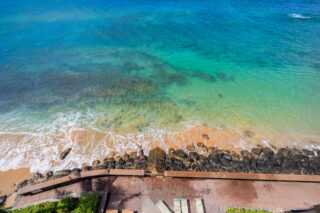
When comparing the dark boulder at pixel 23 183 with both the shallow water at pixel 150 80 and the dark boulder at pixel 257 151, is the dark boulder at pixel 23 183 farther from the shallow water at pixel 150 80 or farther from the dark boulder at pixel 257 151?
the dark boulder at pixel 257 151

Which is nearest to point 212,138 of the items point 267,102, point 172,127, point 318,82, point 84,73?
point 172,127

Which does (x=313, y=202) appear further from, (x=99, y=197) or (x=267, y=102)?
(x=99, y=197)

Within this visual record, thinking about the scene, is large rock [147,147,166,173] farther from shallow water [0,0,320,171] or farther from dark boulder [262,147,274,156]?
dark boulder [262,147,274,156]

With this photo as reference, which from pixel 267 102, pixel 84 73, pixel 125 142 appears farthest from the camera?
pixel 84 73

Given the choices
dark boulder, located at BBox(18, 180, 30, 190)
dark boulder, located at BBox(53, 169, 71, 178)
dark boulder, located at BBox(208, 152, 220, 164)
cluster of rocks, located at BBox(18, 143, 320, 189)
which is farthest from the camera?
dark boulder, located at BBox(208, 152, 220, 164)

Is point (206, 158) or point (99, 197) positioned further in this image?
point (206, 158)

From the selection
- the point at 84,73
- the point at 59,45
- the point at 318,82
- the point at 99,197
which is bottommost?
the point at 99,197

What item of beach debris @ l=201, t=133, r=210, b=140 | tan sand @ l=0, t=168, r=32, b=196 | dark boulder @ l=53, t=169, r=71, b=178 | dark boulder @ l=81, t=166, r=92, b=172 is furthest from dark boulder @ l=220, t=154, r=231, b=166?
tan sand @ l=0, t=168, r=32, b=196
